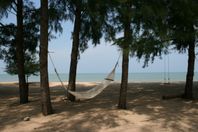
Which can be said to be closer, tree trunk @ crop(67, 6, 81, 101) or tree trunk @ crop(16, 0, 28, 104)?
tree trunk @ crop(67, 6, 81, 101)

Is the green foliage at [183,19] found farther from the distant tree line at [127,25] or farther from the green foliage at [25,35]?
the green foliage at [25,35]

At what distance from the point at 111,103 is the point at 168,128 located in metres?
3.36

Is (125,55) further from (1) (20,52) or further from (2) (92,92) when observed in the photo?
(1) (20,52)

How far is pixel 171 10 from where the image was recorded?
10.8 meters

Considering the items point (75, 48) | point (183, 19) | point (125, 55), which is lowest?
point (125, 55)

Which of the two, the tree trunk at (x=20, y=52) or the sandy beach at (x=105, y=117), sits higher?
the tree trunk at (x=20, y=52)

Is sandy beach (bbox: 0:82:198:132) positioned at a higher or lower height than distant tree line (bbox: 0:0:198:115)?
lower

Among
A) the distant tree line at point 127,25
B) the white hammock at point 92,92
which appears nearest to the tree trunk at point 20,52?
the distant tree line at point 127,25

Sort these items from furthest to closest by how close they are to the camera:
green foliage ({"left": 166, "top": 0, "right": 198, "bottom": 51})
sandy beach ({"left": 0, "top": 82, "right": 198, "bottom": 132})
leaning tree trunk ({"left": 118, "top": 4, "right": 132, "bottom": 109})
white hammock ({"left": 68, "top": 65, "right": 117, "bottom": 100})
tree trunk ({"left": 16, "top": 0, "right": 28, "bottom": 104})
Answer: tree trunk ({"left": 16, "top": 0, "right": 28, "bottom": 104})
white hammock ({"left": 68, "top": 65, "right": 117, "bottom": 100})
green foliage ({"left": 166, "top": 0, "right": 198, "bottom": 51})
leaning tree trunk ({"left": 118, "top": 4, "right": 132, "bottom": 109})
sandy beach ({"left": 0, "top": 82, "right": 198, "bottom": 132})

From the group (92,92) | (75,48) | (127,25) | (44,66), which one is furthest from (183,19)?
(44,66)

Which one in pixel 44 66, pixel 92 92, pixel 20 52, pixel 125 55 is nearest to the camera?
pixel 125 55

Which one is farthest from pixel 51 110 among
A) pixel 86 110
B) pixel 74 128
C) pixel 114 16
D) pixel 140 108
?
pixel 114 16

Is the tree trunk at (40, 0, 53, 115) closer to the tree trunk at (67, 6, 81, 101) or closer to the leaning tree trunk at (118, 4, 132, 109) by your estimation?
the leaning tree trunk at (118, 4, 132, 109)

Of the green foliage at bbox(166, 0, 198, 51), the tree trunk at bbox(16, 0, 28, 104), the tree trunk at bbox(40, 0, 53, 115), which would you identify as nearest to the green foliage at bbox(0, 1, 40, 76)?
the tree trunk at bbox(16, 0, 28, 104)
